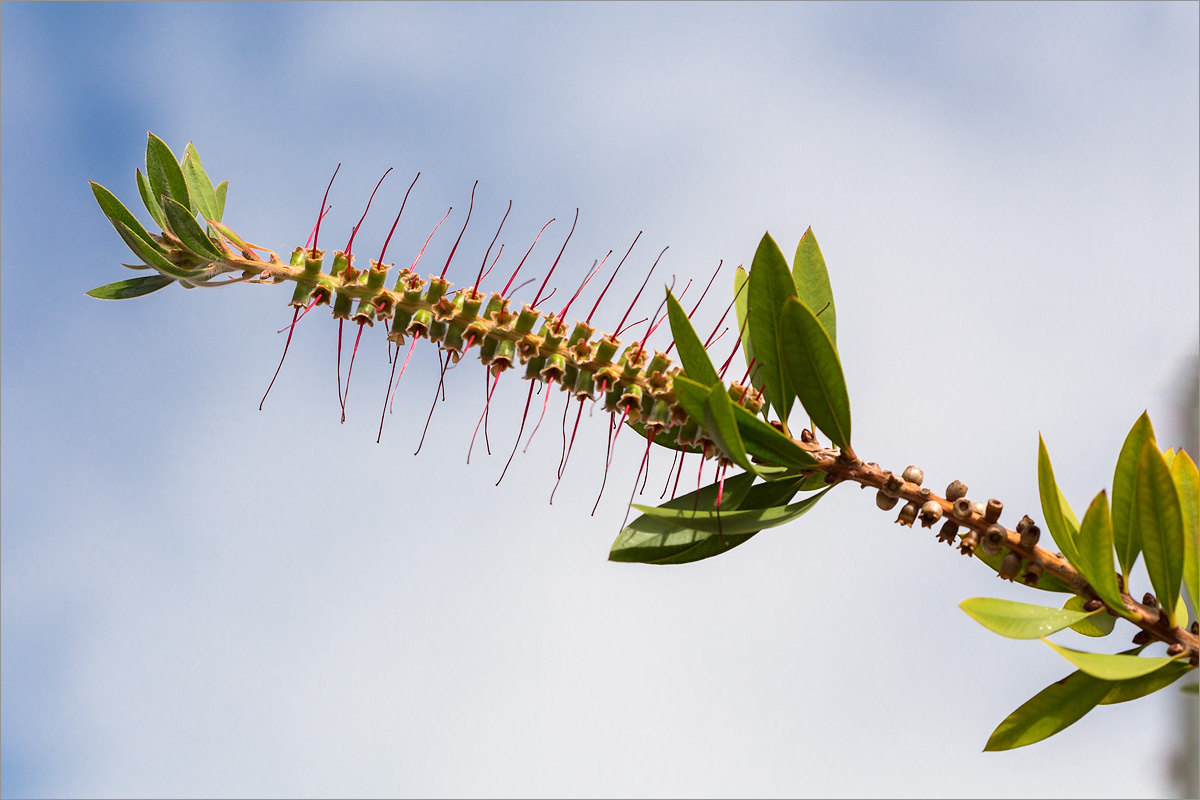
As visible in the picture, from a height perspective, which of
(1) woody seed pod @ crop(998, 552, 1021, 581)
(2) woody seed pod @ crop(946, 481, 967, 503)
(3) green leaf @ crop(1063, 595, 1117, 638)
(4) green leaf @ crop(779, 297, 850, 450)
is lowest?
(3) green leaf @ crop(1063, 595, 1117, 638)

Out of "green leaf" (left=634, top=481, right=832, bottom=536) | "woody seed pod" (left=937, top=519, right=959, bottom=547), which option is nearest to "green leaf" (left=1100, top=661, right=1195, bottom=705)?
"woody seed pod" (left=937, top=519, right=959, bottom=547)

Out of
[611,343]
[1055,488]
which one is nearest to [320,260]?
[611,343]

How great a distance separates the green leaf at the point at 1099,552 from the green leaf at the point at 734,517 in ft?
1.58

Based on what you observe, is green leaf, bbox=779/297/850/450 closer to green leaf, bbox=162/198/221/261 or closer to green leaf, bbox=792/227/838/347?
green leaf, bbox=792/227/838/347

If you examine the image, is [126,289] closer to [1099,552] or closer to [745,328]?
[745,328]

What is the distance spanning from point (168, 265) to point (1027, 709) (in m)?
1.99

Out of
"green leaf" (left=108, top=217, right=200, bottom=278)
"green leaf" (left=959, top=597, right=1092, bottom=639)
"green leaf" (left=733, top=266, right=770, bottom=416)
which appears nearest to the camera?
"green leaf" (left=959, top=597, right=1092, bottom=639)

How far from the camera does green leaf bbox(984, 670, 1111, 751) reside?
1593 millimetres

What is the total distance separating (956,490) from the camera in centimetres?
155

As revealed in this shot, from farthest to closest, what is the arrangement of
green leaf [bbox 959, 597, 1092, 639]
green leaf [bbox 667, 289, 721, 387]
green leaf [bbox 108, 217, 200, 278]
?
green leaf [bbox 108, 217, 200, 278], green leaf [bbox 667, 289, 721, 387], green leaf [bbox 959, 597, 1092, 639]

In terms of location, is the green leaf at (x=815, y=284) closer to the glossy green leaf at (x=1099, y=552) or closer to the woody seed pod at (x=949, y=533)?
the woody seed pod at (x=949, y=533)

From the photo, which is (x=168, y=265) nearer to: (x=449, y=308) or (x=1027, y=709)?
(x=449, y=308)

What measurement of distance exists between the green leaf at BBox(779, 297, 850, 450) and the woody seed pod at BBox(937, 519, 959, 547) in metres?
0.25

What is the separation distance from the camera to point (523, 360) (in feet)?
5.17
